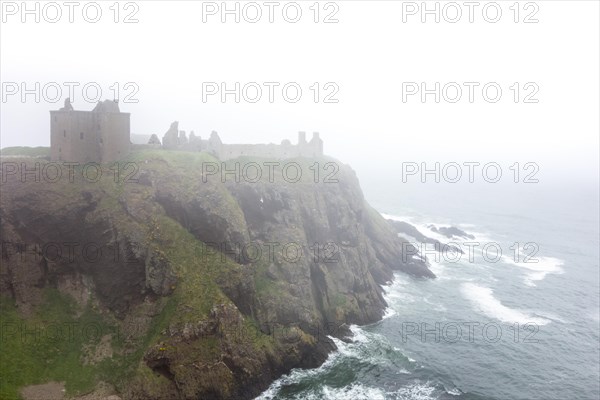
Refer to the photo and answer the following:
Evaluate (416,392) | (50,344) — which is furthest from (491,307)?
(50,344)

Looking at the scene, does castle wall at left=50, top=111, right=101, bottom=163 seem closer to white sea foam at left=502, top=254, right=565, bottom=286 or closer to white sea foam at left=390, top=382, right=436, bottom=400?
white sea foam at left=390, top=382, right=436, bottom=400

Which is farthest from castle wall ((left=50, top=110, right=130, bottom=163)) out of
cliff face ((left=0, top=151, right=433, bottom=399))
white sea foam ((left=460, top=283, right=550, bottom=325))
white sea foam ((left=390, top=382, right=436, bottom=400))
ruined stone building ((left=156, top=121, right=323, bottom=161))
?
white sea foam ((left=460, top=283, right=550, bottom=325))

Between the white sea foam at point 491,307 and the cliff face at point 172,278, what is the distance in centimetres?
2000

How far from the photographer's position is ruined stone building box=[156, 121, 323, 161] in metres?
64.6

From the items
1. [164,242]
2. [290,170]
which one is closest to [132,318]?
[164,242]

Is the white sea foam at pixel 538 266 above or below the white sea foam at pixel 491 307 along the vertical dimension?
above

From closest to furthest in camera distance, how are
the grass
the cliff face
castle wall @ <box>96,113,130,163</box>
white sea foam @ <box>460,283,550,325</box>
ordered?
the grass, the cliff face, castle wall @ <box>96,113,130,163</box>, white sea foam @ <box>460,283,550,325</box>

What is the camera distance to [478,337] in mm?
58031

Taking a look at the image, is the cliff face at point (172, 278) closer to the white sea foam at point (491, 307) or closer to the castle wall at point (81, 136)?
the castle wall at point (81, 136)

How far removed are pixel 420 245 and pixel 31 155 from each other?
79613 millimetres

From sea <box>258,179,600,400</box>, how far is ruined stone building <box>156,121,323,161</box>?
2978 centimetres

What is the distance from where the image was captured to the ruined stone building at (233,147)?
212 ft

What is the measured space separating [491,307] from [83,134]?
209 ft

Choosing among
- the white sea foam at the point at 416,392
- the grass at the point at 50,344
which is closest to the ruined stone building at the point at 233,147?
the grass at the point at 50,344
